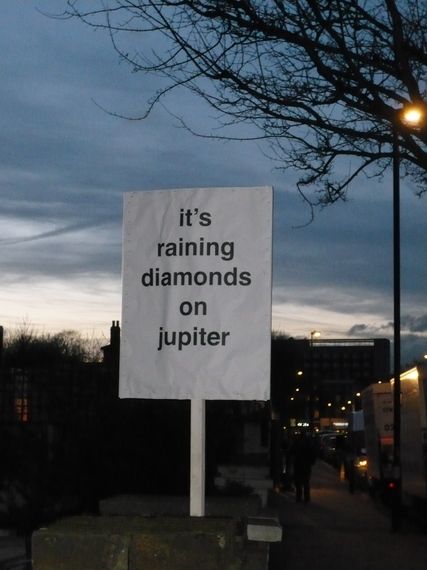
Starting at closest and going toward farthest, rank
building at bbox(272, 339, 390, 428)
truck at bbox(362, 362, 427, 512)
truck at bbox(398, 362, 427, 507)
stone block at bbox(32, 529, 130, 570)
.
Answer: stone block at bbox(32, 529, 130, 570) < truck at bbox(398, 362, 427, 507) < truck at bbox(362, 362, 427, 512) < building at bbox(272, 339, 390, 428)

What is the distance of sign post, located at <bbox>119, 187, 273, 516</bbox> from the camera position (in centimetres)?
623

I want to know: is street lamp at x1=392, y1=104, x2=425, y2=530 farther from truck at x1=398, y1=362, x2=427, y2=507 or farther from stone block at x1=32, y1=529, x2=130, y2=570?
stone block at x1=32, y1=529, x2=130, y2=570

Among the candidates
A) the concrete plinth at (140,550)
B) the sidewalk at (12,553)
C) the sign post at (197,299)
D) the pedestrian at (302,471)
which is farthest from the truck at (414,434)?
the concrete plinth at (140,550)

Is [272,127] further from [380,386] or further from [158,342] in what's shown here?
[380,386]

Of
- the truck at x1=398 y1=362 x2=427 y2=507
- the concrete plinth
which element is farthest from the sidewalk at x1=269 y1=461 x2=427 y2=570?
the concrete plinth

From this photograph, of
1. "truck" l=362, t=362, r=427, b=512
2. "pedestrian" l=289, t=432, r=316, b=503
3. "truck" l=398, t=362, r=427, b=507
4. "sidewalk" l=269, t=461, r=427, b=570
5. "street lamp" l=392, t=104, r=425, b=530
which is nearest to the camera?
"sidewalk" l=269, t=461, r=427, b=570

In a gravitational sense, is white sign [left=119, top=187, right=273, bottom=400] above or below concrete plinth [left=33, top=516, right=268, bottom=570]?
above

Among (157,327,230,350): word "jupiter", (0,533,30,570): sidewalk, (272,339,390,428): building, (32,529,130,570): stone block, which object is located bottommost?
(0,533,30,570): sidewalk

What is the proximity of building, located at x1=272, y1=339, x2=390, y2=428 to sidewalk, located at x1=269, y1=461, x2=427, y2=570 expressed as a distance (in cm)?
3697

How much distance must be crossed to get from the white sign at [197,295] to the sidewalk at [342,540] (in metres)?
8.63

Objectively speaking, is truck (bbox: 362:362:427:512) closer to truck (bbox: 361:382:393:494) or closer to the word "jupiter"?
truck (bbox: 361:382:393:494)

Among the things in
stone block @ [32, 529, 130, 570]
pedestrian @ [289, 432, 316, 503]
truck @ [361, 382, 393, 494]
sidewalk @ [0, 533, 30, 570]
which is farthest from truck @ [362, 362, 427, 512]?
stone block @ [32, 529, 130, 570]

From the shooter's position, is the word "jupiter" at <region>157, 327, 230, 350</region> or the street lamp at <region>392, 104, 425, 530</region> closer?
the word "jupiter" at <region>157, 327, 230, 350</region>

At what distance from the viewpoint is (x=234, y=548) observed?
5.82m
